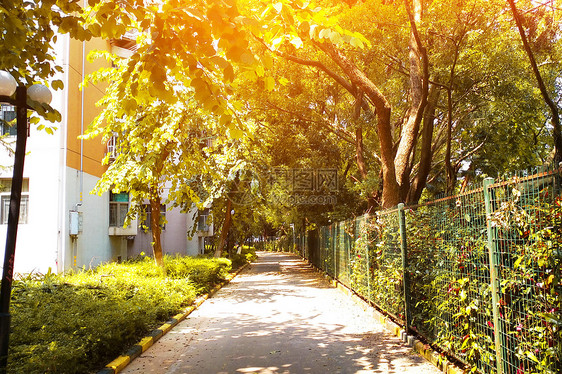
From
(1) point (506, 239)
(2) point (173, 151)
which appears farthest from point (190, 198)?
(1) point (506, 239)

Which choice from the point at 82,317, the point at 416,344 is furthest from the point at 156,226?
the point at 416,344

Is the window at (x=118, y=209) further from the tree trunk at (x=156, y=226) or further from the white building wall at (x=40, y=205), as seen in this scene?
the tree trunk at (x=156, y=226)

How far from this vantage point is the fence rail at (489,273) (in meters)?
3.69

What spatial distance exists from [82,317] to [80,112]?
1325 cm

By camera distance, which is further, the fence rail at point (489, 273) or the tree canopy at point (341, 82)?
the tree canopy at point (341, 82)

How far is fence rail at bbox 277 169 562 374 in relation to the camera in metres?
3.69

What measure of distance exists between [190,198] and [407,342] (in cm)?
885

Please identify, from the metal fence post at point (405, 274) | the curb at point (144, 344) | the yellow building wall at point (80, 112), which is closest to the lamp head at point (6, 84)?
the curb at point (144, 344)

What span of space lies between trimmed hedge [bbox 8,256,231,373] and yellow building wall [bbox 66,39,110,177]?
7.56 meters

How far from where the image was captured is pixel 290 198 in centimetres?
2530

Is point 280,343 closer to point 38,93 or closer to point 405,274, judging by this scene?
point 405,274

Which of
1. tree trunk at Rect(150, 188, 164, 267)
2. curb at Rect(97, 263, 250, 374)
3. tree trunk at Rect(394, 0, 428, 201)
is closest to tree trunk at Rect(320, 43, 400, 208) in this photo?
tree trunk at Rect(394, 0, 428, 201)

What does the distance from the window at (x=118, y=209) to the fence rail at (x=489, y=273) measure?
1717cm

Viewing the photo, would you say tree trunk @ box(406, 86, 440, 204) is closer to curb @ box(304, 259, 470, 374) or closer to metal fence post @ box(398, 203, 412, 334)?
curb @ box(304, 259, 470, 374)
